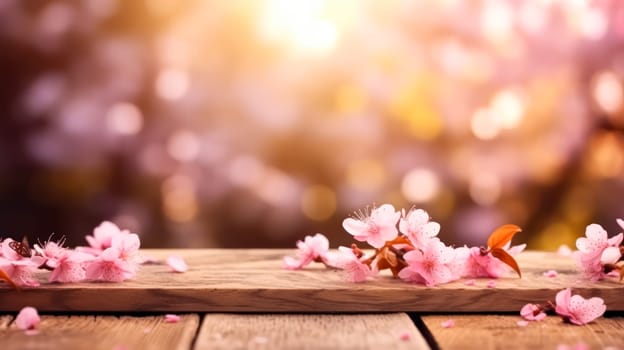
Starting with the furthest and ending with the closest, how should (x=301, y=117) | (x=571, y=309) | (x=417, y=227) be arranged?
(x=301, y=117)
(x=417, y=227)
(x=571, y=309)

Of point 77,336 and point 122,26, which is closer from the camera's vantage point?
point 77,336

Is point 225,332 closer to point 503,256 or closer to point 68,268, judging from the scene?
point 68,268

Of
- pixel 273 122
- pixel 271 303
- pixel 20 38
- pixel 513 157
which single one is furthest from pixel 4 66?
pixel 271 303

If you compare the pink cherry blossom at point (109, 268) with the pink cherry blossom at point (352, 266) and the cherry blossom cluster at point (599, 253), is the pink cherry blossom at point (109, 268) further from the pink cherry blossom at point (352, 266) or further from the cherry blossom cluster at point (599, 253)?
the cherry blossom cluster at point (599, 253)

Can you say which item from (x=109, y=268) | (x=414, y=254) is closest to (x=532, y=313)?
(x=414, y=254)

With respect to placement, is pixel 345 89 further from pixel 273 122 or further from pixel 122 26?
pixel 122 26
